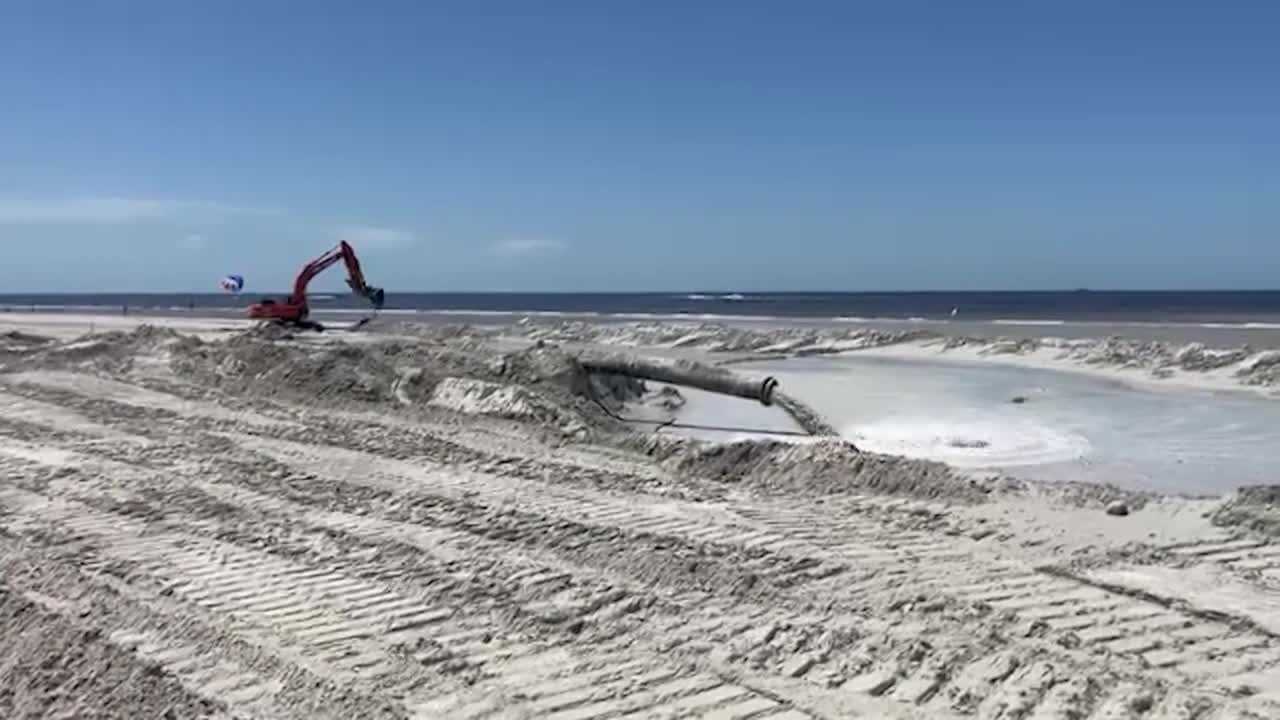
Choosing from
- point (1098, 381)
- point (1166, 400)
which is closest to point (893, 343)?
point (1098, 381)

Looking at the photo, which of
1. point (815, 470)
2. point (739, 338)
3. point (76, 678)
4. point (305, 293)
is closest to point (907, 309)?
point (739, 338)

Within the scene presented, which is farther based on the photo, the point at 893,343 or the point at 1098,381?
the point at 893,343

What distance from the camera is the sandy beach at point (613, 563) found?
4.55 metres

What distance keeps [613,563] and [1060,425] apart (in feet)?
29.4

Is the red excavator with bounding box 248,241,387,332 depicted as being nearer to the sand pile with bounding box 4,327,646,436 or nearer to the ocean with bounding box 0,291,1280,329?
the sand pile with bounding box 4,327,646,436

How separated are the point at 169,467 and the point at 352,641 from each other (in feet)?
16.8

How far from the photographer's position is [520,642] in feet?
16.5

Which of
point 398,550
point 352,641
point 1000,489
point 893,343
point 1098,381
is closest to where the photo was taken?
point 352,641

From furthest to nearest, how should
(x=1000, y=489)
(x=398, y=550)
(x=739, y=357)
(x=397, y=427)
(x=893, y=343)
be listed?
(x=893, y=343) < (x=739, y=357) < (x=397, y=427) < (x=1000, y=489) < (x=398, y=550)

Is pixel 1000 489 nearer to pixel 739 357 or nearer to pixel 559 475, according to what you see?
pixel 559 475

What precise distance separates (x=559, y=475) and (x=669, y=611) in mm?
3683

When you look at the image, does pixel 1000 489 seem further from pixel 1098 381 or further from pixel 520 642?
pixel 1098 381

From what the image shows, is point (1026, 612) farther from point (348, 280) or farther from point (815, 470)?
point (348, 280)

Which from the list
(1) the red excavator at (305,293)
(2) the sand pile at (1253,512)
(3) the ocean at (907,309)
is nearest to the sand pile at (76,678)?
(2) the sand pile at (1253,512)
